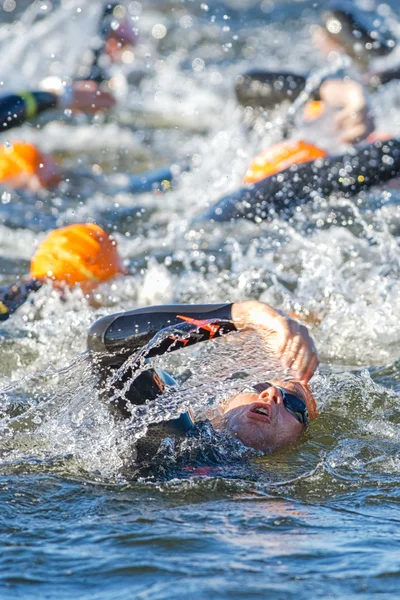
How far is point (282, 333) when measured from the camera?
3.93m

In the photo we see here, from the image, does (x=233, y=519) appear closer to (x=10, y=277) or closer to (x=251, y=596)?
(x=251, y=596)

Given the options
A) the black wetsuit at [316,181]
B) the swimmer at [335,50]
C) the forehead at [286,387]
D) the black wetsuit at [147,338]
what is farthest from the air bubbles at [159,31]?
the black wetsuit at [147,338]

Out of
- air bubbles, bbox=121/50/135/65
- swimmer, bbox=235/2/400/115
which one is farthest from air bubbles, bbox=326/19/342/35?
air bubbles, bbox=121/50/135/65

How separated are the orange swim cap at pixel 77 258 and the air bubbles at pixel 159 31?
9948 mm

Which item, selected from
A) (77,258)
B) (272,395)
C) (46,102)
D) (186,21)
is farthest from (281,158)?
(186,21)

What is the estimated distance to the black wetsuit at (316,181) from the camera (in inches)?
291

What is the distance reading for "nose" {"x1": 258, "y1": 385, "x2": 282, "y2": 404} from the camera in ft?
14.2

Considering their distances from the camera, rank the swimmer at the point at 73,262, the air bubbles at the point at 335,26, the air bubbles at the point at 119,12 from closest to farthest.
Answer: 1. the swimmer at the point at 73,262
2. the air bubbles at the point at 335,26
3. the air bubbles at the point at 119,12

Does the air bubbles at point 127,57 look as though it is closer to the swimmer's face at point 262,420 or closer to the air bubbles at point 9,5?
the air bubbles at point 9,5

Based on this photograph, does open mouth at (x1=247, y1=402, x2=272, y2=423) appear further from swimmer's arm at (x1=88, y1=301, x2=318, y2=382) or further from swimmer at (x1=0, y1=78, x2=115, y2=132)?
swimmer at (x1=0, y1=78, x2=115, y2=132)

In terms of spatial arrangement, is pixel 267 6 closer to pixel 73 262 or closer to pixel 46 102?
pixel 46 102

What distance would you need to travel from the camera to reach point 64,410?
449cm

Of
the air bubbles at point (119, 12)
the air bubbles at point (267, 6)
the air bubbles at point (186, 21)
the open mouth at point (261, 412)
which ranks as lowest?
the air bubbles at point (267, 6)

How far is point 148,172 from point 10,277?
312cm
